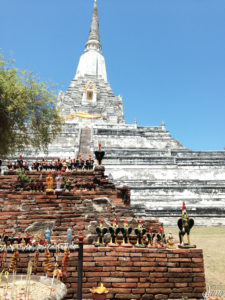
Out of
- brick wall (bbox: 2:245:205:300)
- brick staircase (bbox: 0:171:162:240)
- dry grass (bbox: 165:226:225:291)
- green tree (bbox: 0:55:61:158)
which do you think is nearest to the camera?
brick wall (bbox: 2:245:205:300)

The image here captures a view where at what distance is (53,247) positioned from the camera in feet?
18.1

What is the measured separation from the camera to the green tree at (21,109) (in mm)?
12039

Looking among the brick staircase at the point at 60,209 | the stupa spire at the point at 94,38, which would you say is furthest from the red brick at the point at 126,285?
the stupa spire at the point at 94,38

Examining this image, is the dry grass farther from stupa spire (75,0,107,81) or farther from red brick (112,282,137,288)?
stupa spire (75,0,107,81)

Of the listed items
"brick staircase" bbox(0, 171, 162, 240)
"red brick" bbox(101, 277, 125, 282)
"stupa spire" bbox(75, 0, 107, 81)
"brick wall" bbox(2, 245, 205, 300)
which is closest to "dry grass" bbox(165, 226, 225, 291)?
"brick wall" bbox(2, 245, 205, 300)

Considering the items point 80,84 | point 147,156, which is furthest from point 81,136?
point 80,84

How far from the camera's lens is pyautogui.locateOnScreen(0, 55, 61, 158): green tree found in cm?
1204

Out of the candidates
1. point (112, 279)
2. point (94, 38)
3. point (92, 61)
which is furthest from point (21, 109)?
point (94, 38)

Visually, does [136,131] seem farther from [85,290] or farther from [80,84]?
[85,290]

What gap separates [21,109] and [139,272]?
10097mm

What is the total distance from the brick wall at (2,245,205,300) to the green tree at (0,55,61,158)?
8.58 m

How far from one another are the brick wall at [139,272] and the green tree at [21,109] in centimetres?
858

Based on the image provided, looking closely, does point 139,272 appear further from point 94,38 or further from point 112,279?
point 94,38

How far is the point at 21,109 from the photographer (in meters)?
12.5
